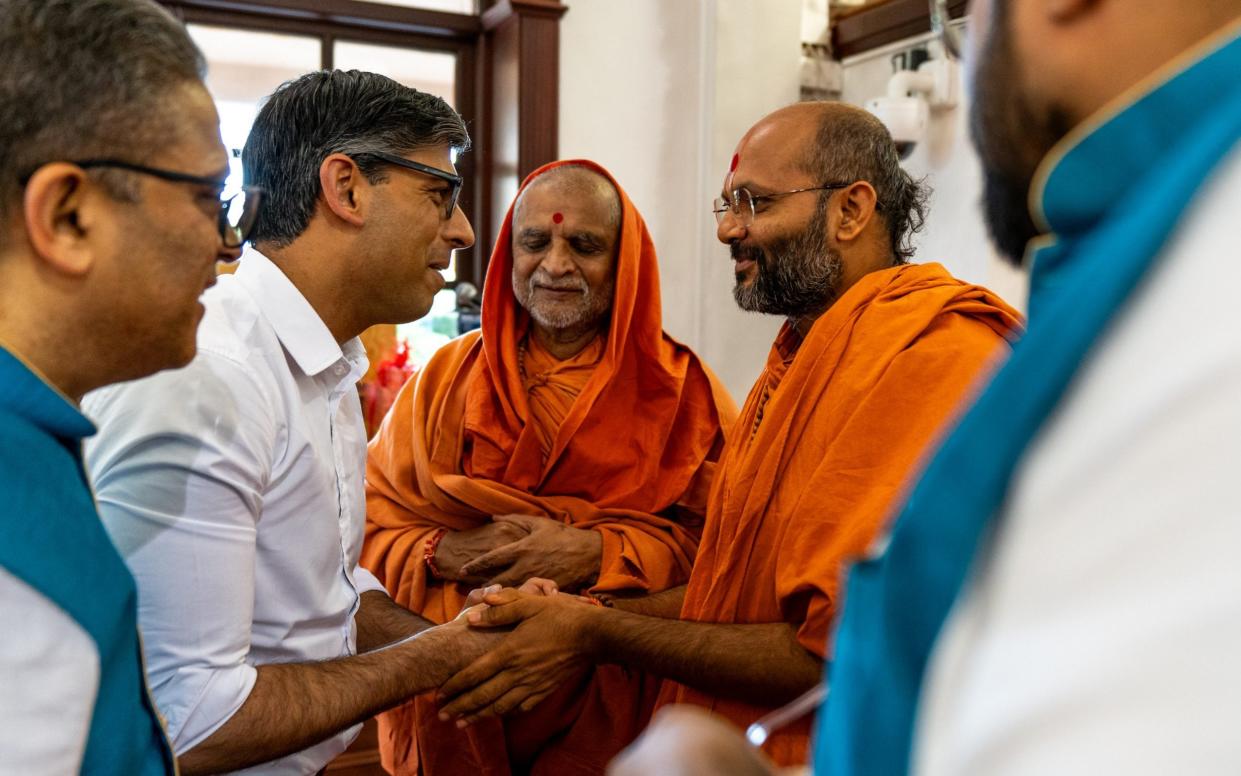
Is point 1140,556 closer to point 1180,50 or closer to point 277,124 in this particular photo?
point 1180,50

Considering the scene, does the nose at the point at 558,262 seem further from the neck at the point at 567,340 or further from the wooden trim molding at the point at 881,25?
the wooden trim molding at the point at 881,25

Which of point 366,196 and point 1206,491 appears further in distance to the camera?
point 366,196

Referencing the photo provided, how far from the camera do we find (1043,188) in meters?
0.65

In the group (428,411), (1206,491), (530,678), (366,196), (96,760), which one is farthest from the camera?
(428,411)

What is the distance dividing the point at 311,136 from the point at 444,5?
3.30 meters

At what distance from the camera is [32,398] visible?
1.16 meters

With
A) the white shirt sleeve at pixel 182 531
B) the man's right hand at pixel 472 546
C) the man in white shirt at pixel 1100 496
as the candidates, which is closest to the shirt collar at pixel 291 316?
the white shirt sleeve at pixel 182 531

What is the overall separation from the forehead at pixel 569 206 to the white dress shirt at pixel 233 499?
1.25 metres

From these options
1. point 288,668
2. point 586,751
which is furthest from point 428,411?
point 288,668

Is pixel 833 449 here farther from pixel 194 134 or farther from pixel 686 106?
pixel 686 106

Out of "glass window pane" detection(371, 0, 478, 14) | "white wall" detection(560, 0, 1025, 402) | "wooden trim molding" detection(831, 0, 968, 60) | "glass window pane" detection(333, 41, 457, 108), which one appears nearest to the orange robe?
"wooden trim molding" detection(831, 0, 968, 60)

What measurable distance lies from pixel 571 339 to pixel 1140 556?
2.86 meters

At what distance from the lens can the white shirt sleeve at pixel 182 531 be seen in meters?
1.61

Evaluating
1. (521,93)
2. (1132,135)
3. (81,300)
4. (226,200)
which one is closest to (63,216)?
(81,300)
